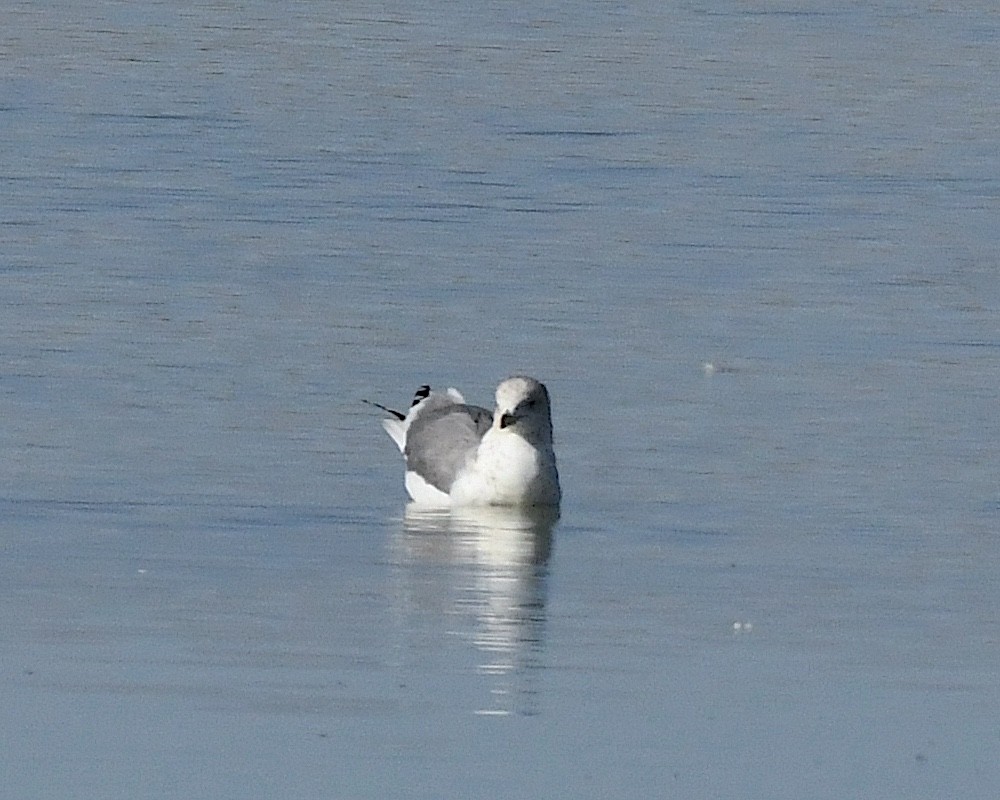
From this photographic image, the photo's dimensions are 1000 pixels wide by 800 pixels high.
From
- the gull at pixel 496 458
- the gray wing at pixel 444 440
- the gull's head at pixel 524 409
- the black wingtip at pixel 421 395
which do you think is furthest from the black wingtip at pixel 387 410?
the gull's head at pixel 524 409

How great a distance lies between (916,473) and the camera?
38.9ft

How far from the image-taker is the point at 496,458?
1178 centimetres

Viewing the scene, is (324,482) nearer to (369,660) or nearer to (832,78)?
(369,660)

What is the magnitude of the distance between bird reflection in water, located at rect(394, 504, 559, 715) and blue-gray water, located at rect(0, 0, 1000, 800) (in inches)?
1.1

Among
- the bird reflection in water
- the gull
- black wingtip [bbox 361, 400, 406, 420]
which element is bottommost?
the bird reflection in water

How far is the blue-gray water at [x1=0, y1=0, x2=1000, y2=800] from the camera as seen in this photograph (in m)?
7.82

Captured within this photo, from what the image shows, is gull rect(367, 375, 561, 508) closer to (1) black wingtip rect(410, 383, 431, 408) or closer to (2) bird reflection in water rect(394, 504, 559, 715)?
(2) bird reflection in water rect(394, 504, 559, 715)

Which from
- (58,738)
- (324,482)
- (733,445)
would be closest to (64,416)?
(324,482)

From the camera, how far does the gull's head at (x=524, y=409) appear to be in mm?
11789

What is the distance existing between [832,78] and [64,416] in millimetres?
13170

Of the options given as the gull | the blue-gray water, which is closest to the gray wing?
the gull

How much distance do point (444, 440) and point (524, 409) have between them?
0.50 m

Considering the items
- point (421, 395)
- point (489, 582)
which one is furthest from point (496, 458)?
point (489, 582)

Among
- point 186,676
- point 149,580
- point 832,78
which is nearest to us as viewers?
point 186,676
